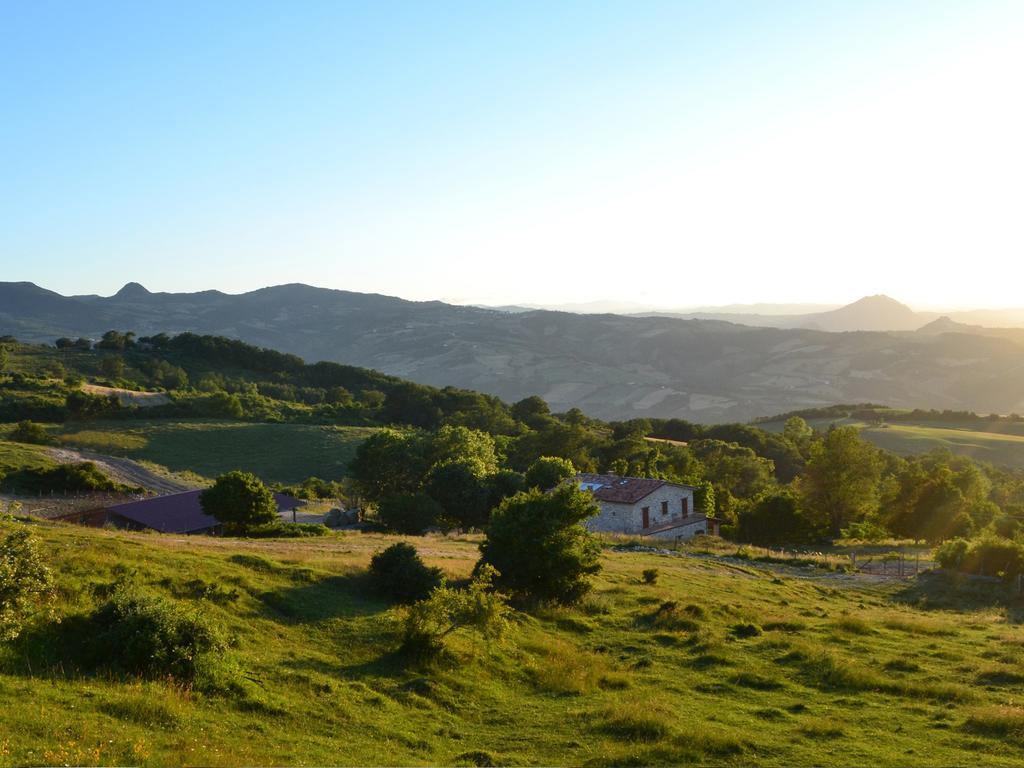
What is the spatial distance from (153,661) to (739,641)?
19.3 metres

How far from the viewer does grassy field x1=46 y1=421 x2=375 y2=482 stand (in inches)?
3155

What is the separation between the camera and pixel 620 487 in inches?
2416

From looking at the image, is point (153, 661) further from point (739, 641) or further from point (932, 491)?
point (932, 491)

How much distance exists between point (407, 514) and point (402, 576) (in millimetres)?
25219

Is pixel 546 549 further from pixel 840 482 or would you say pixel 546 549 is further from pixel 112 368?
pixel 112 368

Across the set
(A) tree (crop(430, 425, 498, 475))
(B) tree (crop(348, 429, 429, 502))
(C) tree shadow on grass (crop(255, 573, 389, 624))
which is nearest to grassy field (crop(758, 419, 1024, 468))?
(A) tree (crop(430, 425, 498, 475))

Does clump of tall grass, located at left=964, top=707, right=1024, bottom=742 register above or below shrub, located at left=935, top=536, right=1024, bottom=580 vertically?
above

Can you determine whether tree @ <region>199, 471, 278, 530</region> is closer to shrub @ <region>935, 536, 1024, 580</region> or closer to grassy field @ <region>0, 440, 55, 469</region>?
grassy field @ <region>0, 440, 55, 469</region>

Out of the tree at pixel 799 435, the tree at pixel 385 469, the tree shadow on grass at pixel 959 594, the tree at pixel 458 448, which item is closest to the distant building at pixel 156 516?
the tree at pixel 385 469

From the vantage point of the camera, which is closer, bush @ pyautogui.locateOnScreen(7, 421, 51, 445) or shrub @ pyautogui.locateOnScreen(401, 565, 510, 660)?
shrub @ pyautogui.locateOnScreen(401, 565, 510, 660)

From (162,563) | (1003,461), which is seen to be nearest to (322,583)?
(162,563)

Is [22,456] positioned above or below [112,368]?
below

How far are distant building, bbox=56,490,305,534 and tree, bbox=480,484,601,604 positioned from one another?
76.5 ft

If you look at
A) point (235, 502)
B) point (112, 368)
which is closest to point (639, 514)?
point (235, 502)
